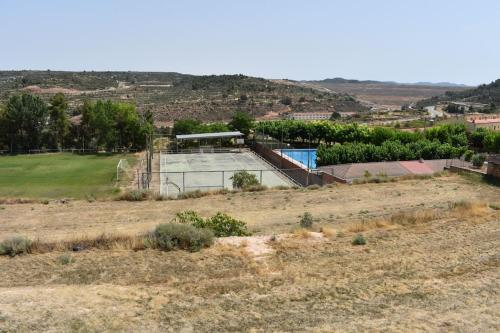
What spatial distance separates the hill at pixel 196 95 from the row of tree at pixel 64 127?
38.6 metres

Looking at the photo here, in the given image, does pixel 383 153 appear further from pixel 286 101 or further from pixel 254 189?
pixel 286 101

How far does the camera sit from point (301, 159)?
59.5 m

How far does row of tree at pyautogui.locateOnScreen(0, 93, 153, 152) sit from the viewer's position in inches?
2594

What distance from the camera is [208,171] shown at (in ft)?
117

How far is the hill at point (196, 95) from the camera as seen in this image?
119 m

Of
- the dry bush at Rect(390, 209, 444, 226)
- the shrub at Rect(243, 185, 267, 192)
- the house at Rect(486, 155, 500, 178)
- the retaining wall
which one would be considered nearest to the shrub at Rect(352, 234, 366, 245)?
the dry bush at Rect(390, 209, 444, 226)

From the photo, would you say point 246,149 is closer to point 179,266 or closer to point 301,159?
point 301,159

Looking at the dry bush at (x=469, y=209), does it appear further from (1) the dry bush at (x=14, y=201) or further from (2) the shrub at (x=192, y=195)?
(1) the dry bush at (x=14, y=201)

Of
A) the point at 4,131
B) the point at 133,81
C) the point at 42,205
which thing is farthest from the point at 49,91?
the point at 42,205

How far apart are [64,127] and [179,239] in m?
58.3

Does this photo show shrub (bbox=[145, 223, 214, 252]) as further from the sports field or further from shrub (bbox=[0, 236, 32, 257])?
the sports field

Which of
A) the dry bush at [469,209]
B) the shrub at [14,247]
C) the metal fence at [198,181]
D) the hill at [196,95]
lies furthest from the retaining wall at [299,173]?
the hill at [196,95]

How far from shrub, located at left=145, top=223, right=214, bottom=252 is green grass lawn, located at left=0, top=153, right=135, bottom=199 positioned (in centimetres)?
2025

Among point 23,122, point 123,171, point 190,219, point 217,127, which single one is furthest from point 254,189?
point 23,122
